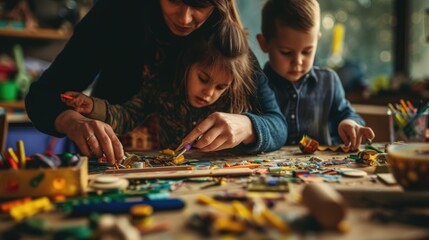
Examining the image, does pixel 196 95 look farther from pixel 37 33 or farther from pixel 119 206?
pixel 37 33

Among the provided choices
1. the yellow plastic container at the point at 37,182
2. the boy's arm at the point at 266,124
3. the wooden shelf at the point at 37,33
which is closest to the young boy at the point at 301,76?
the boy's arm at the point at 266,124

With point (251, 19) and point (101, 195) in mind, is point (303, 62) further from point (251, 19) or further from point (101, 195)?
point (251, 19)

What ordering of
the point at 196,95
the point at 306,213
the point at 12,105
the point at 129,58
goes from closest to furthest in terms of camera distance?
the point at 306,213
the point at 196,95
the point at 129,58
the point at 12,105

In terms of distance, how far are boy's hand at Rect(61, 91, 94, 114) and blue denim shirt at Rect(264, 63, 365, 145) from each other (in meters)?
0.69

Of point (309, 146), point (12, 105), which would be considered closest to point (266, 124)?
point (309, 146)

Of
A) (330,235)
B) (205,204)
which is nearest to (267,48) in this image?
(205,204)

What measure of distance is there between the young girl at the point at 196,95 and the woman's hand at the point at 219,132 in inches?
2.2

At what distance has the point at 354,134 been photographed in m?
1.14

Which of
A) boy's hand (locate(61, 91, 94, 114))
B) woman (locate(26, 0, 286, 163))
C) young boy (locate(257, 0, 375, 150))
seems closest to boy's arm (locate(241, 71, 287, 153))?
woman (locate(26, 0, 286, 163))

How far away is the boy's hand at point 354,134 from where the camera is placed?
112 centimetres

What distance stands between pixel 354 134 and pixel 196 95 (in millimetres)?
455

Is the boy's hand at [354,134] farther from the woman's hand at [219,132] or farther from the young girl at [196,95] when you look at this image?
the woman's hand at [219,132]

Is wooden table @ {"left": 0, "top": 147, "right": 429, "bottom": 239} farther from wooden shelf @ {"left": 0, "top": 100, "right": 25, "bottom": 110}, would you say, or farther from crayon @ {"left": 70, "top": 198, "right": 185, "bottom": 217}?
wooden shelf @ {"left": 0, "top": 100, "right": 25, "bottom": 110}

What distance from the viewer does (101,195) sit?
0.70m
